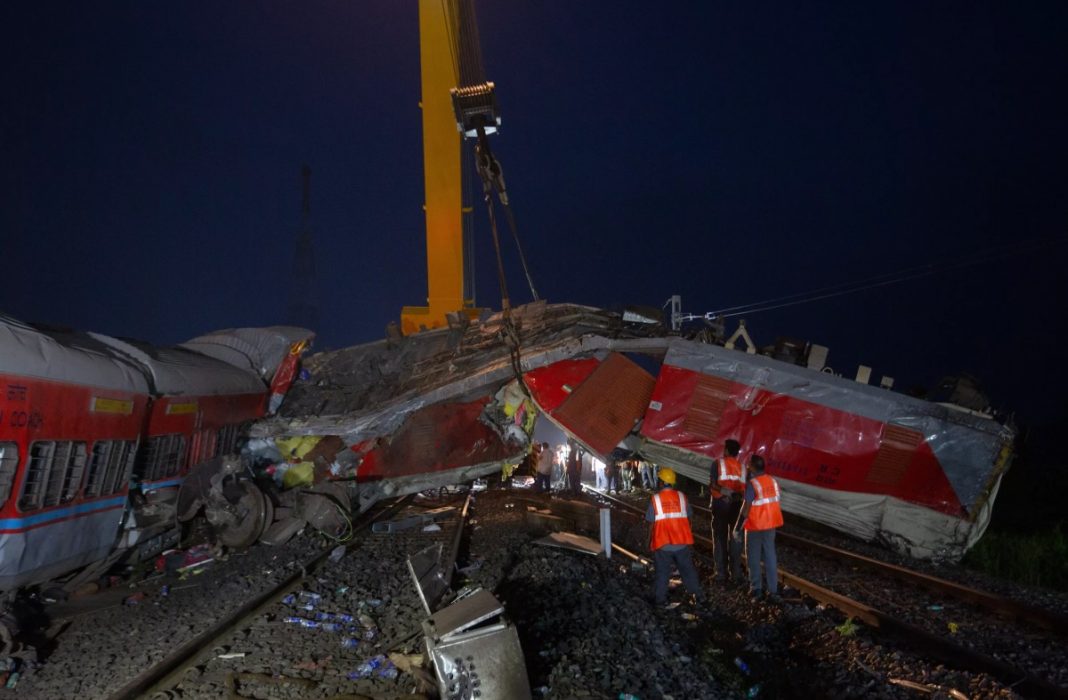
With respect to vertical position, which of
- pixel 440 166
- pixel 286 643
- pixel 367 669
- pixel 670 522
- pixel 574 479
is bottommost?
pixel 574 479

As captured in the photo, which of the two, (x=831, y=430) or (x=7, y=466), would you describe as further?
(x=831, y=430)

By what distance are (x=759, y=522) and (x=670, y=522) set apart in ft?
3.39

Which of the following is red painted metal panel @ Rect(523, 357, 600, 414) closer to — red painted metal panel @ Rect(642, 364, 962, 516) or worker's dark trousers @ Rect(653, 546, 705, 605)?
red painted metal panel @ Rect(642, 364, 962, 516)

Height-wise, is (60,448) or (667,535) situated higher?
(60,448)

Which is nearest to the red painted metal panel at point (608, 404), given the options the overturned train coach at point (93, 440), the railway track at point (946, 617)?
the railway track at point (946, 617)

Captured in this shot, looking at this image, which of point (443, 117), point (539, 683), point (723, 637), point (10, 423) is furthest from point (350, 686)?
point (443, 117)

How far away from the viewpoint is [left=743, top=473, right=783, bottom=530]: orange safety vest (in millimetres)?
6406

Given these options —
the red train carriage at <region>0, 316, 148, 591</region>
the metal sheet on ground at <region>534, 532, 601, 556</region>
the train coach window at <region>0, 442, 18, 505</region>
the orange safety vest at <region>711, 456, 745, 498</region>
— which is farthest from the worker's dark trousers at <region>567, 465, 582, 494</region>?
the train coach window at <region>0, 442, 18, 505</region>

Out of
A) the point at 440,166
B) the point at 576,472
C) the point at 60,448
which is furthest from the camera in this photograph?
the point at 576,472

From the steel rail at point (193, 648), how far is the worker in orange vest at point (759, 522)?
4.79m

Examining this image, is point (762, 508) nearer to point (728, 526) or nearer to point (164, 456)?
point (728, 526)

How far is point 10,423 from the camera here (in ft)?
17.7

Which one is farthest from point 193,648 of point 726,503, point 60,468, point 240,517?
point 726,503

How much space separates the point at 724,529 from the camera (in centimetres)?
720
